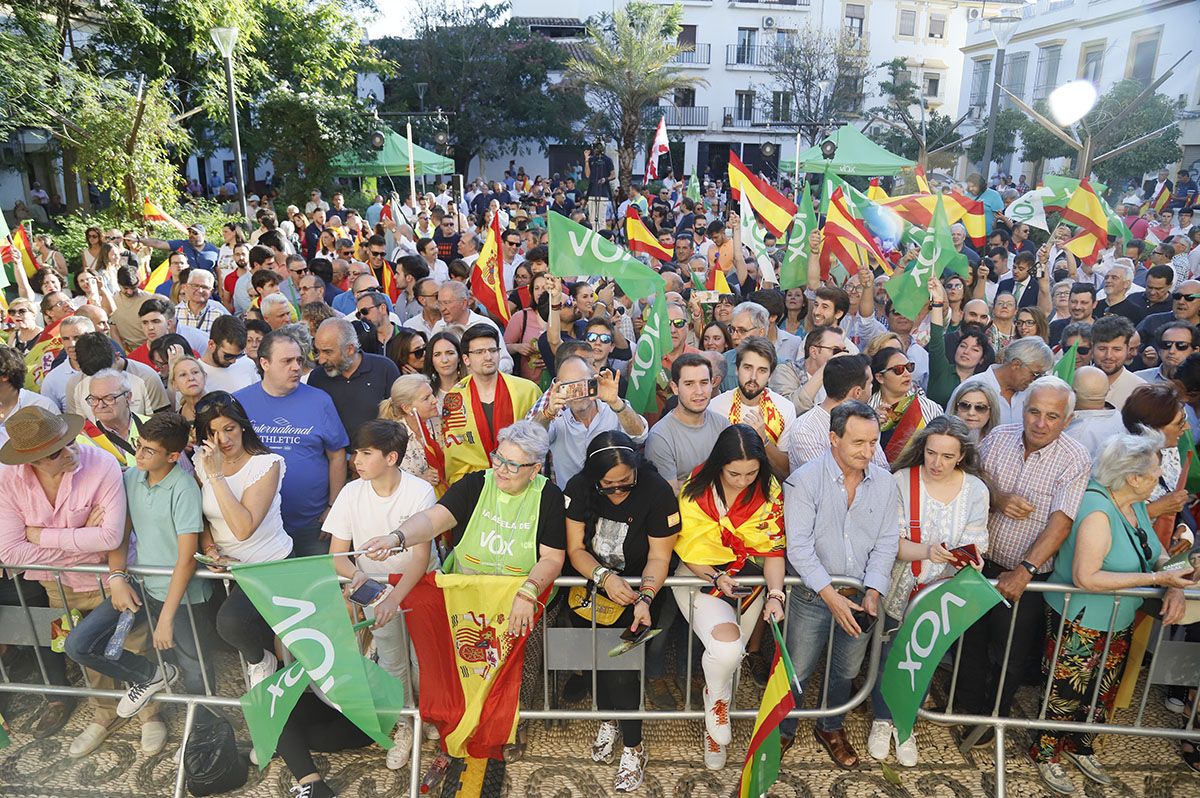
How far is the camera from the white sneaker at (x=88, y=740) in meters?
4.04

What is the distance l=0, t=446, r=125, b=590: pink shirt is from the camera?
12.2 ft

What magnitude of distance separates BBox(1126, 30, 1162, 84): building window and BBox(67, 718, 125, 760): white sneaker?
136 ft

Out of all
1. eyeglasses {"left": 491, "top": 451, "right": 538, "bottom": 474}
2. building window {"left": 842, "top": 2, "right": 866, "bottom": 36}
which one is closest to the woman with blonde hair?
eyeglasses {"left": 491, "top": 451, "right": 538, "bottom": 474}

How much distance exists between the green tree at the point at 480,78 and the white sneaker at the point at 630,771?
3288 centimetres

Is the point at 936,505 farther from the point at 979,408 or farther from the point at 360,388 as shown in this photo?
the point at 360,388

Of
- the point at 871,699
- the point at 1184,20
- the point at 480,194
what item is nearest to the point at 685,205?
the point at 480,194

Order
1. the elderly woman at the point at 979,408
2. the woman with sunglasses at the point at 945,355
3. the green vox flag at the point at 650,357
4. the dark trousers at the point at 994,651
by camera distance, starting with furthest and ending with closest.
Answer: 1. the woman with sunglasses at the point at 945,355
2. the green vox flag at the point at 650,357
3. the elderly woman at the point at 979,408
4. the dark trousers at the point at 994,651

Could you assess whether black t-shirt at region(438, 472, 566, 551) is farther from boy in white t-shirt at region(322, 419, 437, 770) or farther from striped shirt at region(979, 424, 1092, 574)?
striped shirt at region(979, 424, 1092, 574)

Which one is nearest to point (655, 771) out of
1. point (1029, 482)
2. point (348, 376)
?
point (1029, 482)

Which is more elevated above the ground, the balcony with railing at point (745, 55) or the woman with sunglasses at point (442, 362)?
the balcony with railing at point (745, 55)

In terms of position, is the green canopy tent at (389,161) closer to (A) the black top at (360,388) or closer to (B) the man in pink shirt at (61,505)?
(A) the black top at (360,388)

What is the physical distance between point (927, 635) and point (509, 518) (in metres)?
1.88

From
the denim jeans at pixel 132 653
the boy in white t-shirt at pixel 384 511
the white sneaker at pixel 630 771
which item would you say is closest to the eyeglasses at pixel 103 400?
the denim jeans at pixel 132 653

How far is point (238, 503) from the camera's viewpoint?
3.73 m
